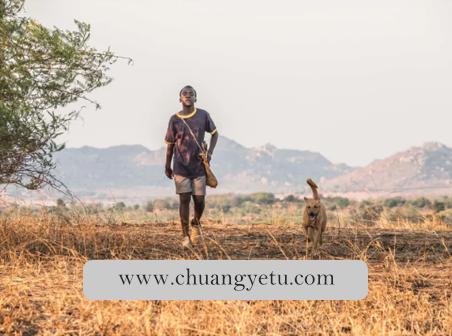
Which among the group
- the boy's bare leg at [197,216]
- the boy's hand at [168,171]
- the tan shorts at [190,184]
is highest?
the boy's hand at [168,171]

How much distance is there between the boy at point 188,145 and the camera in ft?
38.2

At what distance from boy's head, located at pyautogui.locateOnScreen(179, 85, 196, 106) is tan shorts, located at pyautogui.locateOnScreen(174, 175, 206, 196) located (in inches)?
40.2

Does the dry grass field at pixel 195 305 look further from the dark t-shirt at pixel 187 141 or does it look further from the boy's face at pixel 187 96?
the boy's face at pixel 187 96

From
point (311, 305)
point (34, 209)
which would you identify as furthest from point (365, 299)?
point (34, 209)

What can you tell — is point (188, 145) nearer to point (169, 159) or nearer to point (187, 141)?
point (187, 141)

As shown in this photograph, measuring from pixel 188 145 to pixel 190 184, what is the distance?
0.56 m

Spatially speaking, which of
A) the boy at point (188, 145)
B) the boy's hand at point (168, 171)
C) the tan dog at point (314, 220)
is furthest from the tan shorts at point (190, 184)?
the tan dog at point (314, 220)

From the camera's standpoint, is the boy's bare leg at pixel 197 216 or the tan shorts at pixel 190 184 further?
the boy's bare leg at pixel 197 216

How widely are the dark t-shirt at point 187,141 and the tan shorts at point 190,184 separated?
2.2 inches

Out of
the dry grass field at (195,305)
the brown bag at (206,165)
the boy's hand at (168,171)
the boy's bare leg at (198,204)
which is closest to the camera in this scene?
the dry grass field at (195,305)

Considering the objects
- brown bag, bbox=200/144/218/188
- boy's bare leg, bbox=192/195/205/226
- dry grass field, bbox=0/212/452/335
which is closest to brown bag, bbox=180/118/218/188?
brown bag, bbox=200/144/218/188

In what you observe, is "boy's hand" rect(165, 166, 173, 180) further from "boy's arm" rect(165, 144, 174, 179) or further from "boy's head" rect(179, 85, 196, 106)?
"boy's head" rect(179, 85, 196, 106)

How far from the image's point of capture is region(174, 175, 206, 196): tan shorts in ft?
38.4

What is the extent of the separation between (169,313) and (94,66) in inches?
241
